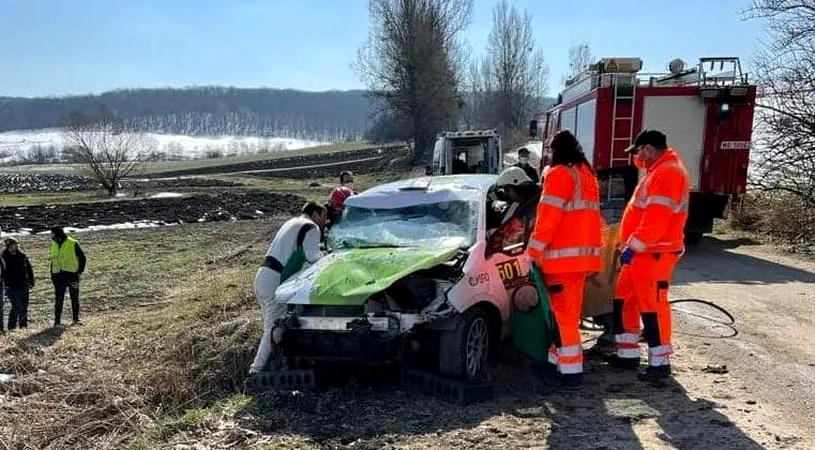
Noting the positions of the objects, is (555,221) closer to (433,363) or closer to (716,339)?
(433,363)

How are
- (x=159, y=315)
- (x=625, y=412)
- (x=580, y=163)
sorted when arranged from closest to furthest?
(x=625, y=412) → (x=580, y=163) → (x=159, y=315)

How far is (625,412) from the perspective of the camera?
428 cm

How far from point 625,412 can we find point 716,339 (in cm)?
219

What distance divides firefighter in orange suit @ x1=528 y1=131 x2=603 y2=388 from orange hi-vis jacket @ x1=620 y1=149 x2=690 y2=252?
310 mm

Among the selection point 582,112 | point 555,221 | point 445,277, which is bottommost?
point 445,277

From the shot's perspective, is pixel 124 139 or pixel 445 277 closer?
pixel 445 277

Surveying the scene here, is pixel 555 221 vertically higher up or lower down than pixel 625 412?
higher up

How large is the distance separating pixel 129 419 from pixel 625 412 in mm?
3518

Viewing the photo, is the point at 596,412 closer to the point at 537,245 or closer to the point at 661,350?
the point at 661,350

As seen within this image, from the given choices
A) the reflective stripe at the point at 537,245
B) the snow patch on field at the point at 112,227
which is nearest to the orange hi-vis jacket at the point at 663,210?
the reflective stripe at the point at 537,245

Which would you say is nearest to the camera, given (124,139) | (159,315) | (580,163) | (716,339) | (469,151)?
(580,163)

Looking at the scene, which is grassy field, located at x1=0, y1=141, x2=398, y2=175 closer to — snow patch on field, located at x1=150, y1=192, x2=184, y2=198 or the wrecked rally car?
snow patch on field, located at x1=150, y1=192, x2=184, y2=198

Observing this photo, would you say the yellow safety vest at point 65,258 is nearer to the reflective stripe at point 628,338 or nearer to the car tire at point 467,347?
the car tire at point 467,347

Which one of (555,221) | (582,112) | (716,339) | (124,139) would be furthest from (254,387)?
(124,139)
